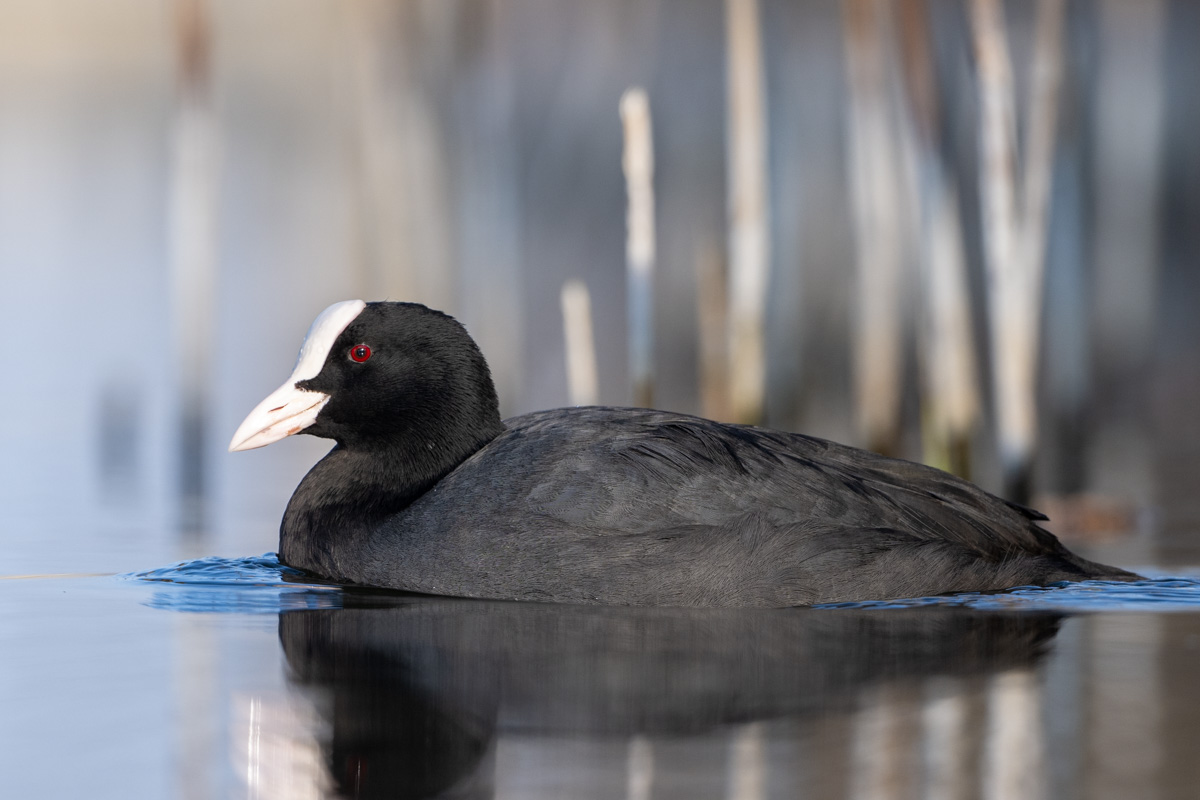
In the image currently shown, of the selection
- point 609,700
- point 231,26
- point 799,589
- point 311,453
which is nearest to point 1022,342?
point 799,589

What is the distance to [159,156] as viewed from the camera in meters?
28.8

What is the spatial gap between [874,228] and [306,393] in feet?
16.4

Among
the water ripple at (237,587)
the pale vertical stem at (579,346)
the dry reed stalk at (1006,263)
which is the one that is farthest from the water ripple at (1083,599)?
the pale vertical stem at (579,346)

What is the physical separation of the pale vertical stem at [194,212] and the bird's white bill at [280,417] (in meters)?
4.08

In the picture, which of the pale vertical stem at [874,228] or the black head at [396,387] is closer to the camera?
the black head at [396,387]

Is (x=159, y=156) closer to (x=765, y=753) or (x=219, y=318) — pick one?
(x=219, y=318)

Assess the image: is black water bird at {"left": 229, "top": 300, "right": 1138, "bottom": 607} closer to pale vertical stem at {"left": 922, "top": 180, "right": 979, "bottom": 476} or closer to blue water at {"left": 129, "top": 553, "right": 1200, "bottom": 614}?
blue water at {"left": 129, "top": 553, "right": 1200, "bottom": 614}

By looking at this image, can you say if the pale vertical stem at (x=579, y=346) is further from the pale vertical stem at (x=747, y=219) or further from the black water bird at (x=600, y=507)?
the black water bird at (x=600, y=507)

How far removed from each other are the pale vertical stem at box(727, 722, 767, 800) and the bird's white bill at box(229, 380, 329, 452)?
122 inches

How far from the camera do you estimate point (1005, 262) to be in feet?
27.4

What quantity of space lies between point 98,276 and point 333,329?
19.5 m

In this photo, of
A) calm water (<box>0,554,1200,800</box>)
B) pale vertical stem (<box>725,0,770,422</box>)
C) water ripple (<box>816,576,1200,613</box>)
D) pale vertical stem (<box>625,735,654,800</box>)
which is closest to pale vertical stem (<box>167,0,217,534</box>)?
pale vertical stem (<box>725,0,770,422</box>)

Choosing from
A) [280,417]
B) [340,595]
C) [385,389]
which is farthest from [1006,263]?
[340,595]

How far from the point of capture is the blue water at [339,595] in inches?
218
